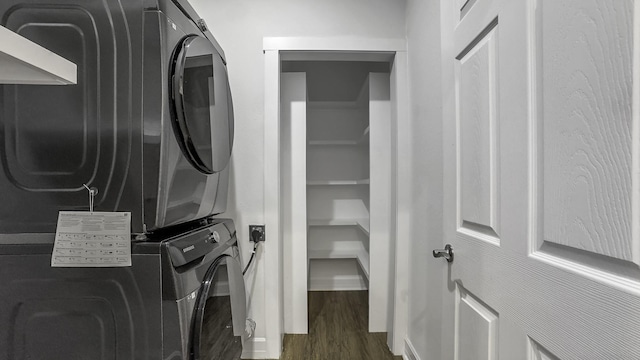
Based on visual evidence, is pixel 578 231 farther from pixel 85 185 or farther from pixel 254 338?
pixel 254 338

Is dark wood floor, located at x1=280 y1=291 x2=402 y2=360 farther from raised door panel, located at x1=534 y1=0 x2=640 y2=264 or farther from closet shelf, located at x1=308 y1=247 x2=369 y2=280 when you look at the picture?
raised door panel, located at x1=534 y1=0 x2=640 y2=264

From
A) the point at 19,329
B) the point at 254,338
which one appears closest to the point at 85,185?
the point at 19,329

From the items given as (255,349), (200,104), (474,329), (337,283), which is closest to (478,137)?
(474,329)

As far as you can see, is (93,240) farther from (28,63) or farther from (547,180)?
(547,180)

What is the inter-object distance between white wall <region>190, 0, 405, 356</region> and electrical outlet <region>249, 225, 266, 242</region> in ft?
0.10

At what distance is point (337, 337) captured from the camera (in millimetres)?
2096

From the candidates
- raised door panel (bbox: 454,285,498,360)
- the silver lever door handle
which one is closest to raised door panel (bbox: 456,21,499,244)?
the silver lever door handle

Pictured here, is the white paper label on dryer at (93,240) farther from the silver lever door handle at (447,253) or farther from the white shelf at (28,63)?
the silver lever door handle at (447,253)

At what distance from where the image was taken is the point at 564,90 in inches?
22.4

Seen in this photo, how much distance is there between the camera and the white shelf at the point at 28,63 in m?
0.53

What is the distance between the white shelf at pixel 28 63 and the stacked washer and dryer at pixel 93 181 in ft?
0.67

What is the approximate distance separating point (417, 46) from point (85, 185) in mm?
1699

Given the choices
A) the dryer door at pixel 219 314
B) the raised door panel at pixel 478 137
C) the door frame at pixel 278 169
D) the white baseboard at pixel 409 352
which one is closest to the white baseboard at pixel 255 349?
the door frame at pixel 278 169

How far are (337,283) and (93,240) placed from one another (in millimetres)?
2542
